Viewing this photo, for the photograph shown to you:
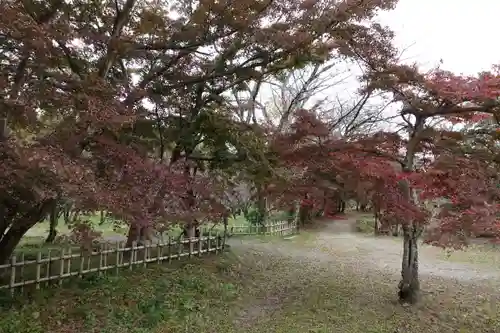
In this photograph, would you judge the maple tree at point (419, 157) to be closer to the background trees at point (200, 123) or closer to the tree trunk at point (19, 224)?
the background trees at point (200, 123)

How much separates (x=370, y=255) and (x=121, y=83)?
13818 mm

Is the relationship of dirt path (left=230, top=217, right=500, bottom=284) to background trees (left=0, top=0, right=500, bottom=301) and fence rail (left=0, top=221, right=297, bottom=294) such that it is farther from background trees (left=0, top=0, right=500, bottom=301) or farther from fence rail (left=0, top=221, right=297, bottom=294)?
background trees (left=0, top=0, right=500, bottom=301)

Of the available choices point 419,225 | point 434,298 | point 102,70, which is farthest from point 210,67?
point 434,298

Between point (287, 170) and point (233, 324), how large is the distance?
12.7ft

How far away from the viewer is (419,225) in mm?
9383

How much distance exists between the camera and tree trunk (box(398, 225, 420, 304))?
9617 millimetres

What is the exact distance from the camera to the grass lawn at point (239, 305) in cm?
711

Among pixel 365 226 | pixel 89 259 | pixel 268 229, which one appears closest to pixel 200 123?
pixel 89 259

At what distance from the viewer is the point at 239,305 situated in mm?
9180

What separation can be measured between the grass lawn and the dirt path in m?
2.03

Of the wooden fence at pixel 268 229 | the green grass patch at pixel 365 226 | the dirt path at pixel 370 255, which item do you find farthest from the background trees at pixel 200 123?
the green grass patch at pixel 365 226

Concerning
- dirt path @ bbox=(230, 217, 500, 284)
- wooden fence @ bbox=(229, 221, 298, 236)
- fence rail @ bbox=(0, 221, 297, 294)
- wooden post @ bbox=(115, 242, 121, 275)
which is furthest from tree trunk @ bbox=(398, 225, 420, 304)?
wooden fence @ bbox=(229, 221, 298, 236)

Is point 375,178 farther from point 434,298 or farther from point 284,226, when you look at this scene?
point 284,226

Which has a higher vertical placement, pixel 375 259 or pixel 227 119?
pixel 227 119
